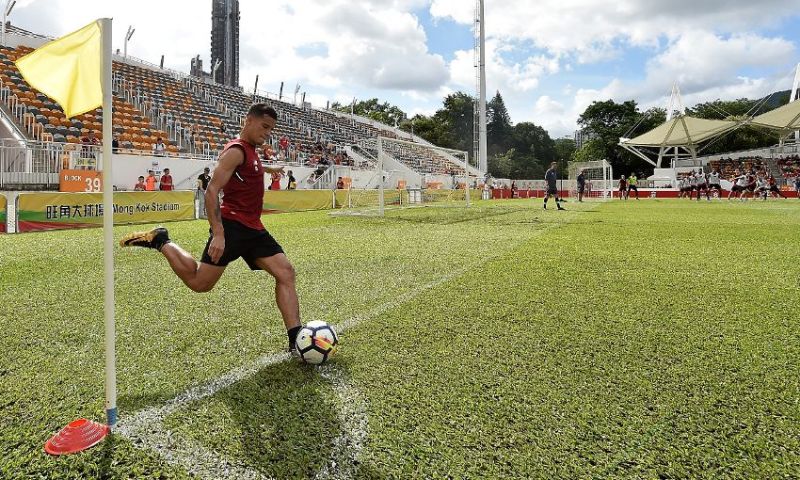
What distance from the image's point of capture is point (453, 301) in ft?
14.8

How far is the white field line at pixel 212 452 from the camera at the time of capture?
1.91 m

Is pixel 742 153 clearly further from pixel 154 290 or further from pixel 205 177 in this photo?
pixel 154 290

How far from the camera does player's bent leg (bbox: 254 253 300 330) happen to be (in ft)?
10.6

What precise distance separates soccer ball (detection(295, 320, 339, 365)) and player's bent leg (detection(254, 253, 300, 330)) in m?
0.16

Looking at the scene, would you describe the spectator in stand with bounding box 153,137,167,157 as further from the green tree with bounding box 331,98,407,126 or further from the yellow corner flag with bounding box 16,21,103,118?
the green tree with bounding box 331,98,407,126

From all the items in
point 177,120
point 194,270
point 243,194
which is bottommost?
point 194,270

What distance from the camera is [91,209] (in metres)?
13.1

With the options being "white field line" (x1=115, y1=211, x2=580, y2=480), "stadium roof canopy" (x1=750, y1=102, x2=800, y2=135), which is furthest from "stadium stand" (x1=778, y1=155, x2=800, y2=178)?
"white field line" (x1=115, y1=211, x2=580, y2=480)

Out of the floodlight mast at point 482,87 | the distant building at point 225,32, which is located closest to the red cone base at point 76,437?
the floodlight mast at point 482,87

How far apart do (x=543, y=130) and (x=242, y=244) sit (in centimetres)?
10107

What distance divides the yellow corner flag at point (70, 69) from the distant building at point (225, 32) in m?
66.6

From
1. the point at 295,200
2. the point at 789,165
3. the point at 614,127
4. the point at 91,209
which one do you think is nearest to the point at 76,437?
the point at 91,209

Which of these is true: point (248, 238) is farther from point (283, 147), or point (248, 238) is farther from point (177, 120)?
point (283, 147)

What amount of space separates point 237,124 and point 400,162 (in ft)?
Answer: 35.9
